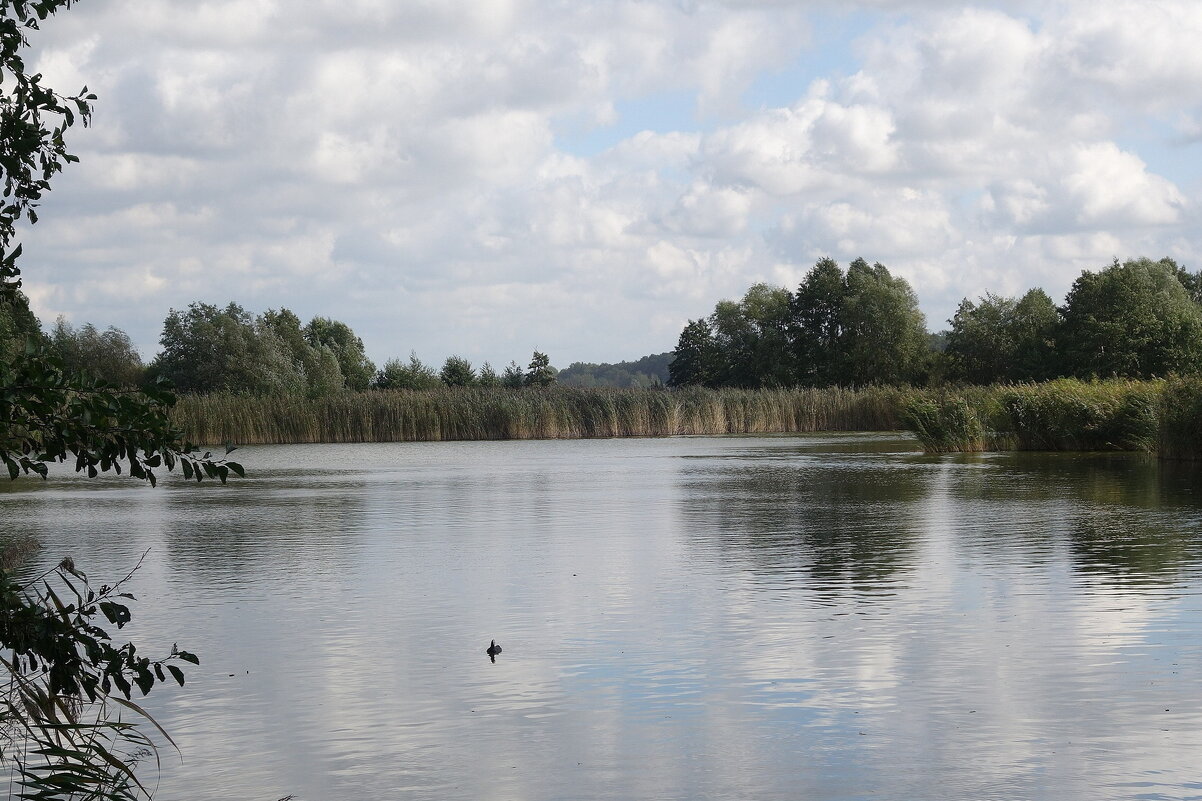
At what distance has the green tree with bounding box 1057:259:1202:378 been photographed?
5622 centimetres

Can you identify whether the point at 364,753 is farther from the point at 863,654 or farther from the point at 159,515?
the point at 159,515

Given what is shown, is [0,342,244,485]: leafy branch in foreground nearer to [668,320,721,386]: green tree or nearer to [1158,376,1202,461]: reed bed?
[1158,376,1202,461]: reed bed

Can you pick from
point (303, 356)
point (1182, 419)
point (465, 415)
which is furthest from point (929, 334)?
point (1182, 419)

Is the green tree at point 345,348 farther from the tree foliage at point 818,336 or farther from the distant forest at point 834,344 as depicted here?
the tree foliage at point 818,336

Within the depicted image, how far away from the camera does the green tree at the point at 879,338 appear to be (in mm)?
69688

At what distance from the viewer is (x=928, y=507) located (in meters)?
15.7

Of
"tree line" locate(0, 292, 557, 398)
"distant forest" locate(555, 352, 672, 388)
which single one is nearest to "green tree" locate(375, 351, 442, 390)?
"tree line" locate(0, 292, 557, 398)

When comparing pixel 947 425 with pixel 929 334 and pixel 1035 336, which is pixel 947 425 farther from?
pixel 929 334

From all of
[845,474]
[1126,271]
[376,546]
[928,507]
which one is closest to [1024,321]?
[1126,271]

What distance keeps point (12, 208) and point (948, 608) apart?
6094 mm

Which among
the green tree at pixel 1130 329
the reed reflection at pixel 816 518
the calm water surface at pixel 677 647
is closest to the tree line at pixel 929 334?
the green tree at pixel 1130 329

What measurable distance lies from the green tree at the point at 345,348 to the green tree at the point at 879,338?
31.0 metres

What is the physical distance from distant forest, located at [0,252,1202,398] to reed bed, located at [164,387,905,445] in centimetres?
271

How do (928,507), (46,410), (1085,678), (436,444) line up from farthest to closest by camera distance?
(436,444) < (928,507) < (1085,678) < (46,410)
